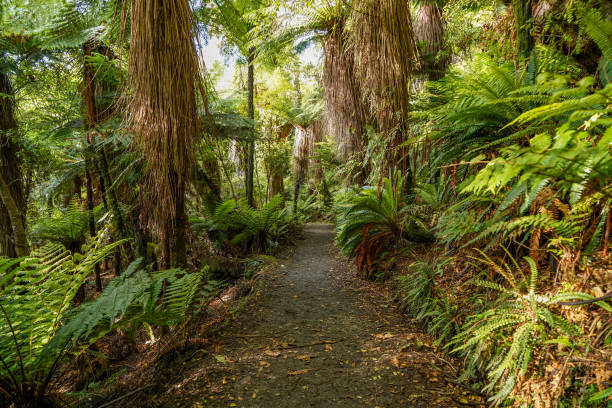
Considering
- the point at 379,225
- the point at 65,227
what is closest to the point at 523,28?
the point at 379,225

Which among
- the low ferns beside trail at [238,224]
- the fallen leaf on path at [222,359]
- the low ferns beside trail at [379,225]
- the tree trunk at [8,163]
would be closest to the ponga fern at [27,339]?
the fallen leaf on path at [222,359]

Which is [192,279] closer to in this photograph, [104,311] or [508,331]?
[104,311]

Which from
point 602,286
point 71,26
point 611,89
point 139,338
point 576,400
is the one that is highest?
point 71,26

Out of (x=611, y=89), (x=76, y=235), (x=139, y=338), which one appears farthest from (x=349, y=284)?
(x=76, y=235)

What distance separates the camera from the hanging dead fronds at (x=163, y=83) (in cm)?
201

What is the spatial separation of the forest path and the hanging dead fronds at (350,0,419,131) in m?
2.10

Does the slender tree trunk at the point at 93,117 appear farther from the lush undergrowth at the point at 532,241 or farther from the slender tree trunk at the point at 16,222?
the lush undergrowth at the point at 532,241

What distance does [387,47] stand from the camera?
2.71 m

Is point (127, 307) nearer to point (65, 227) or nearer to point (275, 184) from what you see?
point (65, 227)

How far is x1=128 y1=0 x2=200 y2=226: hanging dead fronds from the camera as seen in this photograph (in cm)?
201

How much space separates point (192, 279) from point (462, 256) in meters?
2.04

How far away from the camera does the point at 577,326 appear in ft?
3.92

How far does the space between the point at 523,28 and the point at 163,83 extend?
2748 mm

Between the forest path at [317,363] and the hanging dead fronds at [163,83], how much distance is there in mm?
1349
